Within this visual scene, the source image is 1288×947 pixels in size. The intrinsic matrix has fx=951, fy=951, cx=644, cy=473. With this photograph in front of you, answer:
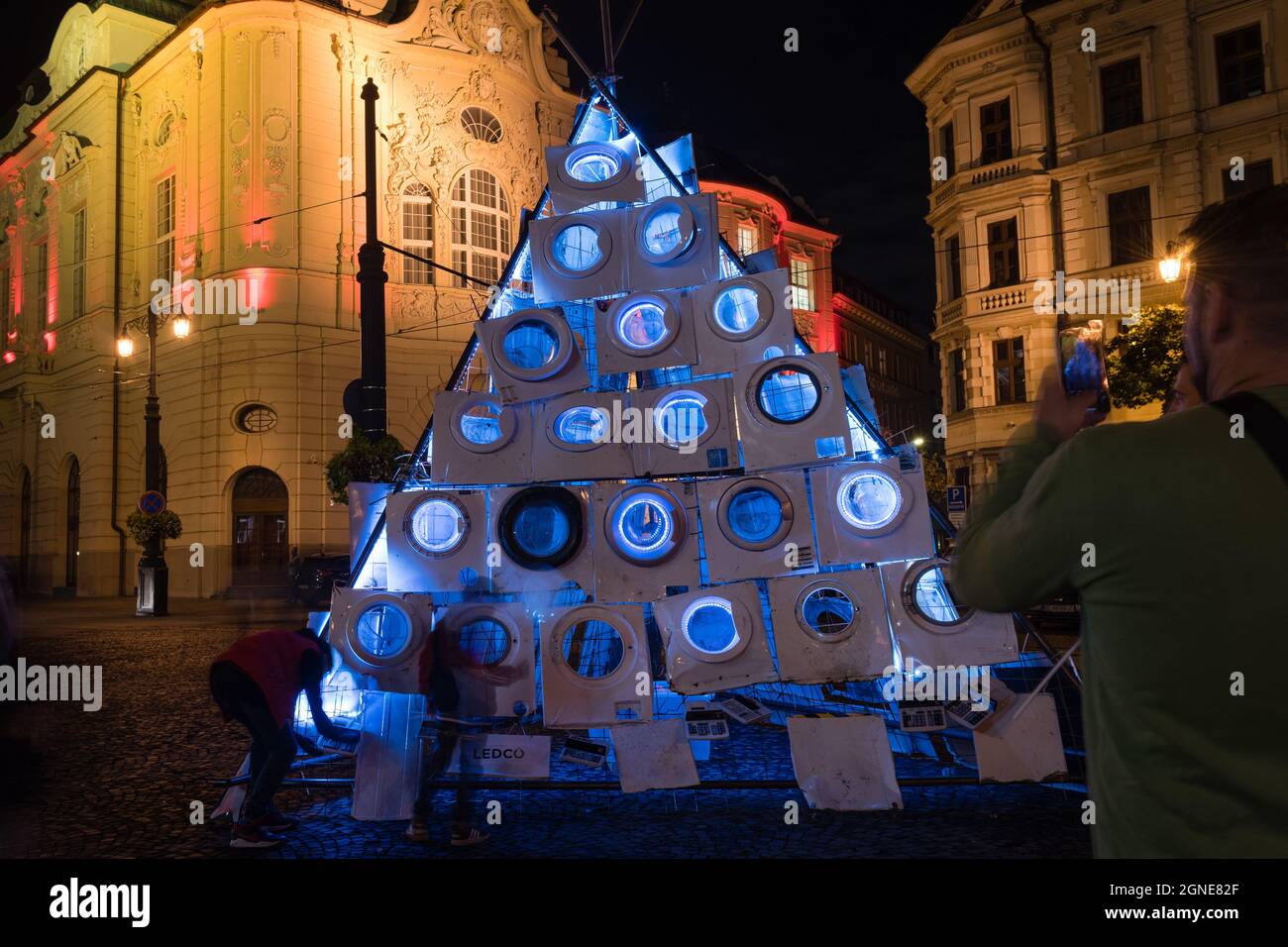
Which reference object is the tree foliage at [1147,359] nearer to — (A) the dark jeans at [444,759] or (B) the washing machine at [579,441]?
(B) the washing machine at [579,441]

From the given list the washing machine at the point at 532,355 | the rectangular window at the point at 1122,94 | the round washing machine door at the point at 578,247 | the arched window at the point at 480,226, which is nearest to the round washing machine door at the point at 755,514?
the washing machine at the point at 532,355

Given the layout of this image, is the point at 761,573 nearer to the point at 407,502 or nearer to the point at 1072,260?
the point at 407,502

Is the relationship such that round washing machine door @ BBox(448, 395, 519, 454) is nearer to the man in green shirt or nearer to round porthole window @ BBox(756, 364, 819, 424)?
round porthole window @ BBox(756, 364, 819, 424)

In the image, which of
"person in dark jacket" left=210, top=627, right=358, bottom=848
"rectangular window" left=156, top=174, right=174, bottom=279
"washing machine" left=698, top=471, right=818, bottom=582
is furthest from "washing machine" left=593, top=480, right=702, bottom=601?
"rectangular window" left=156, top=174, right=174, bottom=279

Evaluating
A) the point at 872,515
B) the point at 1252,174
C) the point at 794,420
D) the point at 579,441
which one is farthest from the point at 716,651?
the point at 1252,174

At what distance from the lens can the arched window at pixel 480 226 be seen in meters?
27.4

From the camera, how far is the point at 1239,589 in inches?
49.1

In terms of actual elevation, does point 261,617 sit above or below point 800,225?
below

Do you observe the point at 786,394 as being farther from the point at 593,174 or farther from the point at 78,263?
the point at 78,263

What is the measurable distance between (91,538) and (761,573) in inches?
1128

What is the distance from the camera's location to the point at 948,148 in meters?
30.2

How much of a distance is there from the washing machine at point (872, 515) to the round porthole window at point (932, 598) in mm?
114

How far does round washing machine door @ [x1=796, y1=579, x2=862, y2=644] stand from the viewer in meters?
5.54
